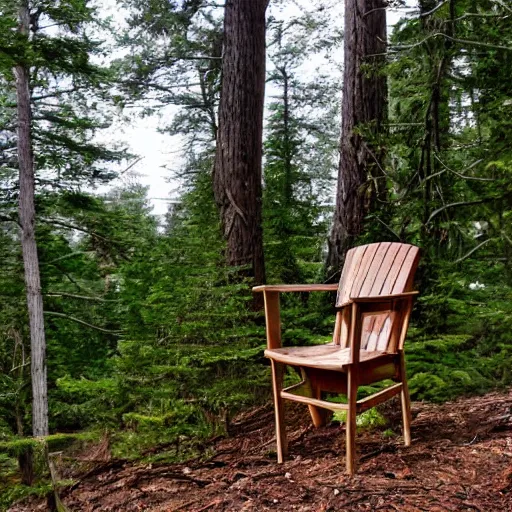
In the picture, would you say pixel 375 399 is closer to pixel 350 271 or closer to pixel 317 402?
pixel 317 402

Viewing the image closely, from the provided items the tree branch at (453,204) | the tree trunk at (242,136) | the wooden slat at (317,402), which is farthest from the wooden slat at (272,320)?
the tree trunk at (242,136)

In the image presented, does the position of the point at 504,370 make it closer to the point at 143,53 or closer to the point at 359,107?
the point at 359,107

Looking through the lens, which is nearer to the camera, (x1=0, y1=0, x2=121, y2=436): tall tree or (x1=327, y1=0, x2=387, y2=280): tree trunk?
(x1=327, y1=0, x2=387, y2=280): tree trunk

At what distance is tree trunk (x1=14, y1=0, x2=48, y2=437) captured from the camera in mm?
6535

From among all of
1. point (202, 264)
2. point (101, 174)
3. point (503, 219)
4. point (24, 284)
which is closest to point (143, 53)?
point (101, 174)

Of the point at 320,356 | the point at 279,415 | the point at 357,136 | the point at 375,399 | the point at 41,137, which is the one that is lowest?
the point at 279,415

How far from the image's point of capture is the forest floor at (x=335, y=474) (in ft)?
5.92

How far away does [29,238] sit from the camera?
7004 millimetres

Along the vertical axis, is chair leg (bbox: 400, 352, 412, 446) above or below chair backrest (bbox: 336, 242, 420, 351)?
below

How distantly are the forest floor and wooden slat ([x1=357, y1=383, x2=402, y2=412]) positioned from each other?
244 mm

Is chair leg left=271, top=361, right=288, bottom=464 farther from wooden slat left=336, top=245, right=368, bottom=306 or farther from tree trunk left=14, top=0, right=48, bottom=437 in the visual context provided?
tree trunk left=14, top=0, right=48, bottom=437

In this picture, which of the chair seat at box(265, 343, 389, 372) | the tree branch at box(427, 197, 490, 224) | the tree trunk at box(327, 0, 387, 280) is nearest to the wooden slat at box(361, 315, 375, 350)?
the chair seat at box(265, 343, 389, 372)

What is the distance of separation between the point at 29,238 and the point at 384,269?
596 centimetres

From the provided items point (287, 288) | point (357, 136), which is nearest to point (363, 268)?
point (287, 288)
